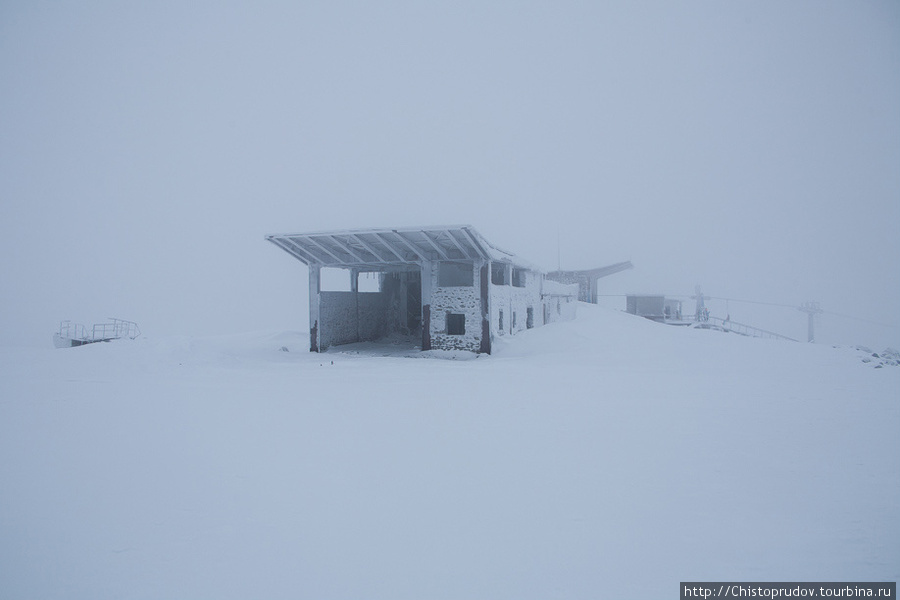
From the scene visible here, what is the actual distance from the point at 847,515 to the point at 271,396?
1021cm

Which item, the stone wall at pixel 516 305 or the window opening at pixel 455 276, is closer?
the stone wall at pixel 516 305

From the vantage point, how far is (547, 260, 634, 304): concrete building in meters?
43.5

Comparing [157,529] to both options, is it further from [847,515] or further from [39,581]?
[847,515]

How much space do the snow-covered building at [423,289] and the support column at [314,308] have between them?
0.16 ft

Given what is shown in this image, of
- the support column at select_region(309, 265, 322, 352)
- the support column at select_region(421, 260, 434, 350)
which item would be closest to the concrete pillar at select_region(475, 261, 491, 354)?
the support column at select_region(421, 260, 434, 350)

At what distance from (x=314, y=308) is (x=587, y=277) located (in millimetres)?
30659

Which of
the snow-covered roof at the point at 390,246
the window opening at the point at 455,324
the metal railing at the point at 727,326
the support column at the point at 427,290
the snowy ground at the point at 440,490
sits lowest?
the metal railing at the point at 727,326

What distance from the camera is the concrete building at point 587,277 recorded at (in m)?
43.5

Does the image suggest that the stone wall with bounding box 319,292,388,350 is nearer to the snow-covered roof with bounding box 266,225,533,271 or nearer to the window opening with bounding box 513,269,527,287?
the snow-covered roof with bounding box 266,225,533,271

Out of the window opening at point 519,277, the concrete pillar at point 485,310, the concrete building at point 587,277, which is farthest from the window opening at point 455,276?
the concrete building at point 587,277

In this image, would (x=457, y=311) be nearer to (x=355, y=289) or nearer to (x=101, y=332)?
(x=355, y=289)

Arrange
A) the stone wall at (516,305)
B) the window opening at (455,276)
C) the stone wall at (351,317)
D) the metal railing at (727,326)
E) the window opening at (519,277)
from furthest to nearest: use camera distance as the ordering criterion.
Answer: the metal railing at (727,326), the window opening at (455,276), the window opening at (519,277), the stone wall at (351,317), the stone wall at (516,305)

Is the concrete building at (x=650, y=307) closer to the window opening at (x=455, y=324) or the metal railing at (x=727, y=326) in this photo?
the metal railing at (x=727, y=326)

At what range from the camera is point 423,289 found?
70.8ft
